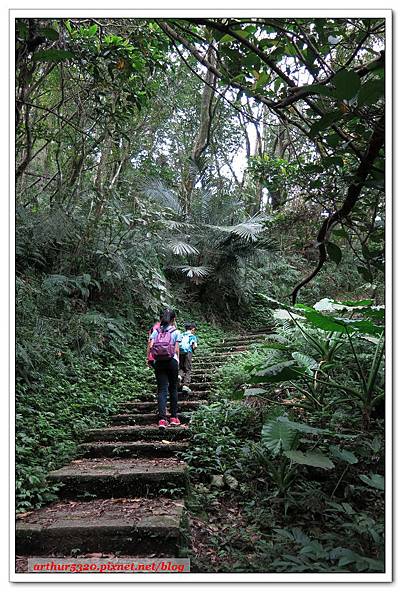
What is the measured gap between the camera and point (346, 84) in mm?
1458

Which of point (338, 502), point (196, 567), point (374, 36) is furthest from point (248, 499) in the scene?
point (374, 36)

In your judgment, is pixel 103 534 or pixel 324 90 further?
pixel 103 534

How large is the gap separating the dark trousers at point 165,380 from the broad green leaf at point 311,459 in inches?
74.0

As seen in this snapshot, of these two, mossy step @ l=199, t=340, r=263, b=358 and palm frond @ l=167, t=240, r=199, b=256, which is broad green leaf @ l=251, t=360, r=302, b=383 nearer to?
mossy step @ l=199, t=340, r=263, b=358

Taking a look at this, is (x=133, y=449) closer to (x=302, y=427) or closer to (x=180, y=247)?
(x=302, y=427)

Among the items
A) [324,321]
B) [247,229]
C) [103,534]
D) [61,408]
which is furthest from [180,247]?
[103,534]

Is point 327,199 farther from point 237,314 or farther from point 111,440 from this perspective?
point 237,314

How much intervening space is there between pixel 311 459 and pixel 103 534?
1.21 meters

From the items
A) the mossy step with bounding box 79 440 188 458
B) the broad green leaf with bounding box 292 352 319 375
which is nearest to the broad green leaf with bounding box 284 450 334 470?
the broad green leaf with bounding box 292 352 319 375

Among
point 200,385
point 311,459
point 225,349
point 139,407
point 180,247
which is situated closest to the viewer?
point 311,459

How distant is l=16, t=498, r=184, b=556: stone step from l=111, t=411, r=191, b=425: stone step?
1.85 meters
